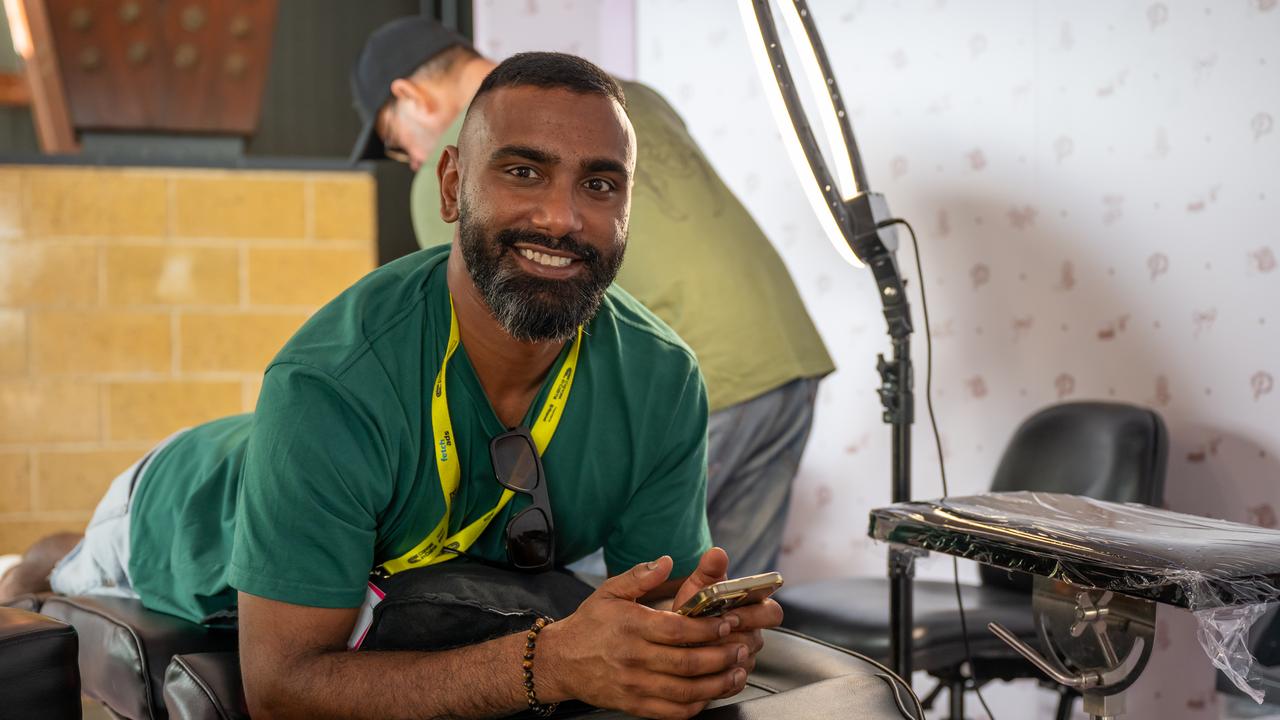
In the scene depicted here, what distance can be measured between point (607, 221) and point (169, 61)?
1827mm

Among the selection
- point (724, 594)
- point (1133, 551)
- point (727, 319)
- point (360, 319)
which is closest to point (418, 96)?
point (727, 319)

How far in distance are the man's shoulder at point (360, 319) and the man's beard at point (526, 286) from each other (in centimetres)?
7

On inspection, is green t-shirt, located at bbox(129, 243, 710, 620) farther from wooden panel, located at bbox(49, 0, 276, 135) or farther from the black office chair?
wooden panel, located at bbox(49, 0, 276, 135)

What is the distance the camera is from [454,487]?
1271 millimetres

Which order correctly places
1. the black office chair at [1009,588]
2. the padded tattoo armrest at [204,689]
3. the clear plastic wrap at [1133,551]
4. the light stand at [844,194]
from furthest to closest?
the black office chair at [1009,588]
the light stand at [844,194]
the padded tattoo armrest at [204,689]
the clear plastic wrap at [1133,551]

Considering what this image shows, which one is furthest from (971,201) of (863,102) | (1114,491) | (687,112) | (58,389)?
(58,389)

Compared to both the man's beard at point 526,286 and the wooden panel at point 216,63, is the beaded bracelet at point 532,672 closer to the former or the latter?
the man's beard at point 526,286

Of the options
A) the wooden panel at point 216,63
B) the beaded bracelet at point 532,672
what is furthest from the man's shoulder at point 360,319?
the wooden panel at point 216,63

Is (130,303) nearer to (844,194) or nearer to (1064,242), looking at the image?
(844,194)

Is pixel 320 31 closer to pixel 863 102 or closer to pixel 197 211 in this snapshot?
pixel 197 211

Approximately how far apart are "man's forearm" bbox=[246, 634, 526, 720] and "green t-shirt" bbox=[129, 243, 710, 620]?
0.07 m

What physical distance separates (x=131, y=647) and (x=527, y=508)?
20.2 inches

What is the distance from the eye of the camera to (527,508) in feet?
4.26

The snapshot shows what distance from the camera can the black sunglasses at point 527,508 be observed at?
4.24 ft
